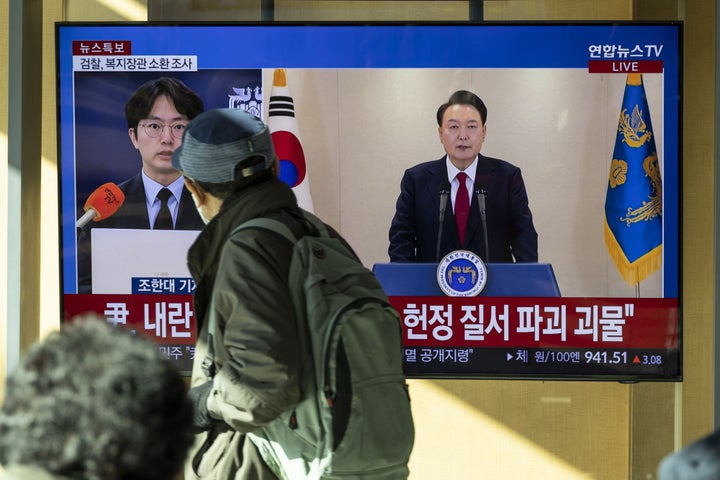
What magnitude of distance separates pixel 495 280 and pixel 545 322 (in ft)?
0.90

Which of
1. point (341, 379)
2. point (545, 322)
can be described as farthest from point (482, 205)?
point (341, 379)

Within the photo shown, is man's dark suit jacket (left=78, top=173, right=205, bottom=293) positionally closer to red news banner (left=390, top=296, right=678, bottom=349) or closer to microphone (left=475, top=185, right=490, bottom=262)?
red news banner (left=390, top=296, right=678, bottom=349)

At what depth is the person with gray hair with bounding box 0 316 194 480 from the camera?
130cm

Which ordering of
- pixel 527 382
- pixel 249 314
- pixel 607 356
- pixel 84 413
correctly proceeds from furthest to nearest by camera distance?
1. pixel 527 382
2. pixel 607 356
3. pixel 249 314
4. pixel 84 413

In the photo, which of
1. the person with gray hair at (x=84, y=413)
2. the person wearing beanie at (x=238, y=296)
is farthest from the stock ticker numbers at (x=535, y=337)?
the person with gray hair at (x=84, y=413)

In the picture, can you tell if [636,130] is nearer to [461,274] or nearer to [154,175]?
[461,274]

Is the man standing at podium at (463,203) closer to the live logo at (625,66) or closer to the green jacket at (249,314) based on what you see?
the live logo at (625,66)

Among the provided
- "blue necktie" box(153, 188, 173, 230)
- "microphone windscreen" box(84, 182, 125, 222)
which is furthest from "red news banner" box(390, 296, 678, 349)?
"microphone windscreen" box(84, 182, 125, 222)

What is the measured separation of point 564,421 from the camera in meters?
5.00

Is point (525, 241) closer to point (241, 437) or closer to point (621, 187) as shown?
point (621, 187)

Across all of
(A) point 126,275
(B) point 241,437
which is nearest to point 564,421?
(A) point 126,275

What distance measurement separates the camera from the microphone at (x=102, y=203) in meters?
4.63

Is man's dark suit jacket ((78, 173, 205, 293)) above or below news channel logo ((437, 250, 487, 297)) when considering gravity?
above

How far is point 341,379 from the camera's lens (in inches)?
105
